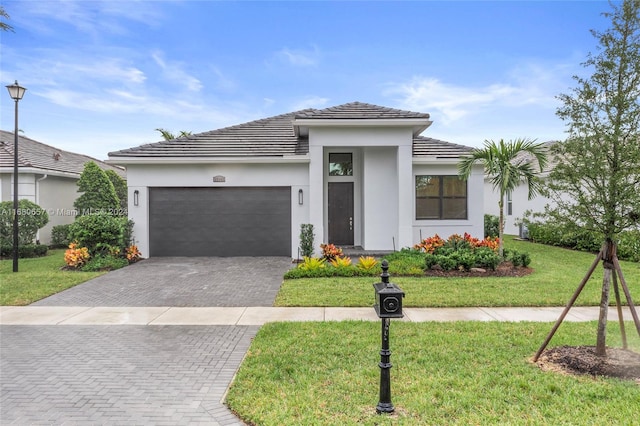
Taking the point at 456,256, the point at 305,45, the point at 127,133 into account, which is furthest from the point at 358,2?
the point at 127,133

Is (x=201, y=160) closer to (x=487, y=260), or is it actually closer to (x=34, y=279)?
(x=34, y=279)

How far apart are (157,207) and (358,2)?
9707 millimetres

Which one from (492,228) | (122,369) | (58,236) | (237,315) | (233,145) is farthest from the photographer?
(492,228)

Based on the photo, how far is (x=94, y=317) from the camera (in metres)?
6.35

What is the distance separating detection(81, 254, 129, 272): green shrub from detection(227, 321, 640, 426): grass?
7.71m

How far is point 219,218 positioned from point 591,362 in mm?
11121

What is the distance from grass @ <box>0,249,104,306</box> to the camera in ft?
25.0

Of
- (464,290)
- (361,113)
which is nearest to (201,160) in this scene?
(361,113)

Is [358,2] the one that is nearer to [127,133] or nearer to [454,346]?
[454,346]

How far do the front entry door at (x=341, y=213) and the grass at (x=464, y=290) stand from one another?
14.9ft

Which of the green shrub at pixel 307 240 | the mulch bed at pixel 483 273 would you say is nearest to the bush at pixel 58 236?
the green shrub at pixel 307 240

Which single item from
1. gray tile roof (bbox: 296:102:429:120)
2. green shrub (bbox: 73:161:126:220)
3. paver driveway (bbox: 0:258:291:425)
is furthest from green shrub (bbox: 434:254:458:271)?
green shrub (bbox: 73:161:126:220)

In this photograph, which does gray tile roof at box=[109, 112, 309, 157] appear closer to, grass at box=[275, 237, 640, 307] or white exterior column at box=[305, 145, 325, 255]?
white exterior column at box=[305, 145, 325, 255]

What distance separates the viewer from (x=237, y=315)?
6410mm
